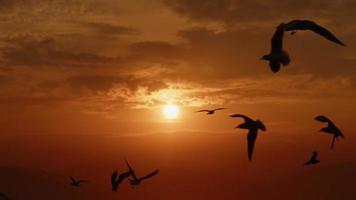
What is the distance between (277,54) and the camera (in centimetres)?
1402

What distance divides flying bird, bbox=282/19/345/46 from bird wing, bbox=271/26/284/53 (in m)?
0.18

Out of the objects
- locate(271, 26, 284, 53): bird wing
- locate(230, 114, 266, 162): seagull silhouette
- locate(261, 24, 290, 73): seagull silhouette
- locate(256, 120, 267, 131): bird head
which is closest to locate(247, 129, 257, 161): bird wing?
locate(230, 114, 266, 162): seagull silhouette

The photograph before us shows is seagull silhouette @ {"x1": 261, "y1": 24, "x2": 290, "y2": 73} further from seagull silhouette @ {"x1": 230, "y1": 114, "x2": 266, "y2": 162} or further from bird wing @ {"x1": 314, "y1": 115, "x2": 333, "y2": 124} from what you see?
bird wing @ {"x1": 314, "y1": 115, "x2": 333, "y2": 124}

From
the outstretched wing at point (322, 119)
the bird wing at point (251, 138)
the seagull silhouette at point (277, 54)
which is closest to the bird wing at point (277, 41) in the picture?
→ the seagull silhouette at point (277, 54)

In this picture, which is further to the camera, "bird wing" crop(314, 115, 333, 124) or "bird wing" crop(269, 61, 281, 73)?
"bird wing" crop(314, 115, 333, 124)

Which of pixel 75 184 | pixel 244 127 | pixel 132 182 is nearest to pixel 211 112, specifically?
pixel 244 127

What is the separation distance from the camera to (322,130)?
77.6 ft

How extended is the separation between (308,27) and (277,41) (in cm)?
120

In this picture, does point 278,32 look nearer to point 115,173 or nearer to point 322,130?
point 322,130

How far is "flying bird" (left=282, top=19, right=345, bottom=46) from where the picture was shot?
14.0m

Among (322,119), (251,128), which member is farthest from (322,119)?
(251,128)

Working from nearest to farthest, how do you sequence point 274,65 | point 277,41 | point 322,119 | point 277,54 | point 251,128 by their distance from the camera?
1. point 277,41
2. point 277,54
3. point 274,65
4. point 251,128
5. point 322,119

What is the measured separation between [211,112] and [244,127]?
4768 mm

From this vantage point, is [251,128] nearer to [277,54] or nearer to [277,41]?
[277,54]
